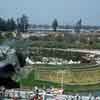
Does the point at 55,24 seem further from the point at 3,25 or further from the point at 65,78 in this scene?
the point at 65,78

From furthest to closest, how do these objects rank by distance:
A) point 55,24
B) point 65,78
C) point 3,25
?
point 55,24 → point 3,25 → point 65,78

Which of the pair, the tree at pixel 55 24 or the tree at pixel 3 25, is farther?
the tree at pixel 55 24

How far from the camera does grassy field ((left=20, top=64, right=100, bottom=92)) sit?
5.73m

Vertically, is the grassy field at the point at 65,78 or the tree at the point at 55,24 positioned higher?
the tree at the point at 55,24

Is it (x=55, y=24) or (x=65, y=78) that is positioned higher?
(x=55, y=24)

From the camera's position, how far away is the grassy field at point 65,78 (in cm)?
573

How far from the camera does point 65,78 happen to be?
620 cm

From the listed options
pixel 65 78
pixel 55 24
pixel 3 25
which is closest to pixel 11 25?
pixel 3 25

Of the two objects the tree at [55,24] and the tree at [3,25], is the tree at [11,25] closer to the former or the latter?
the tree at [3,25]

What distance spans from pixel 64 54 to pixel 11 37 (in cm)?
146

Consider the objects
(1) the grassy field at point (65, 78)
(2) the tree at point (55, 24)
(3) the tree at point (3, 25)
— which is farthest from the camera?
(2) the tree at point (55, 24)

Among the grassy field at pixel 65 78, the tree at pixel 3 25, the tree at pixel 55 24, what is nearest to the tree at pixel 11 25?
the tree at pixel 3 25

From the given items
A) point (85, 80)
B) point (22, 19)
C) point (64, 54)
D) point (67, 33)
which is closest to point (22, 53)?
point (64, 54)

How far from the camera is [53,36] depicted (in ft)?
28.2
